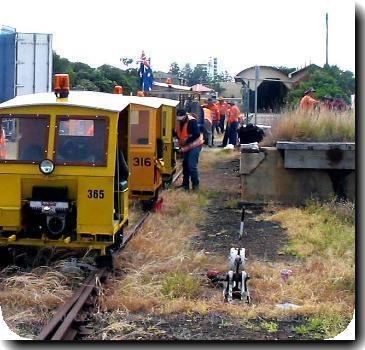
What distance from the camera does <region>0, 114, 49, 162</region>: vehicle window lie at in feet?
26.5

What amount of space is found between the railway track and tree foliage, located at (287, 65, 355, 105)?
1508 cm

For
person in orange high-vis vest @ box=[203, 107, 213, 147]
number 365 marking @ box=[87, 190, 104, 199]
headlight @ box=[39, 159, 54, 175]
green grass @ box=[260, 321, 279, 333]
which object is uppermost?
person in orange high-vis vest @ box=[203, 107, 213, 147]

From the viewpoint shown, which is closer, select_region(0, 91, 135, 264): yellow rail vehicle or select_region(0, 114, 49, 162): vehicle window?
select_region(0, 91, 135, 264): yellow rail vehicle

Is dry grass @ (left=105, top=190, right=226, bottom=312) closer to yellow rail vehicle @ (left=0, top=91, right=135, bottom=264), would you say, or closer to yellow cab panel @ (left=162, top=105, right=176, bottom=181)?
yellow rail vehicle @ (left=0, top=91, right=135, bottom=264)

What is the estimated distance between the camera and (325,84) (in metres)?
23.9

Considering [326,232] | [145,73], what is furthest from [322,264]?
[145,73]

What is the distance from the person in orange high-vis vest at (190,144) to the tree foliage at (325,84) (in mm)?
7481

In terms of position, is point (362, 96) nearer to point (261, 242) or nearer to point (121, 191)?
point (121, 191)

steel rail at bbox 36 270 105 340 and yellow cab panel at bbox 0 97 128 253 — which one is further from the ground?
yellow cab panel at bbox 0 97 128 253

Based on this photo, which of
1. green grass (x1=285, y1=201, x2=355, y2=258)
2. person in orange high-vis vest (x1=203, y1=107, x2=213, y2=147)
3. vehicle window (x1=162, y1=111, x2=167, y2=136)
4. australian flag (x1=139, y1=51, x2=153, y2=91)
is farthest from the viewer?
person in orange high-vis vest (x1=203, y1=107, x2=213, y2=147)

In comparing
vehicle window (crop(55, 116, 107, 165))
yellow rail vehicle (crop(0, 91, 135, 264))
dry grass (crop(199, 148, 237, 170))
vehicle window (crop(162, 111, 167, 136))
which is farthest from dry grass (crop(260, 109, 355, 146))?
dry grass (crop(199, 148, 237, 170))

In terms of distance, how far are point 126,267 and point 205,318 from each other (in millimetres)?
2057

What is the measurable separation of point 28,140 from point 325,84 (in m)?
17.1

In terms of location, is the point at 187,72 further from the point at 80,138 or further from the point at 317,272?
the point at 317,272
